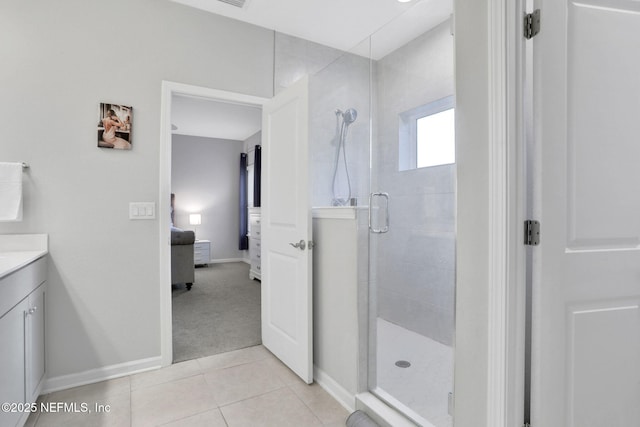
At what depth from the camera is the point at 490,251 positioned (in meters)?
1.23

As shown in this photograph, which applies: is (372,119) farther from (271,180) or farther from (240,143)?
(240,143)

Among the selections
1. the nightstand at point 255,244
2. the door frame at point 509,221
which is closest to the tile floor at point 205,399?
the door frame at point 509,221

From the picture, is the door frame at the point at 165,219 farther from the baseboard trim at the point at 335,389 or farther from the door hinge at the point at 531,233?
the door hinge at the point at 531,233

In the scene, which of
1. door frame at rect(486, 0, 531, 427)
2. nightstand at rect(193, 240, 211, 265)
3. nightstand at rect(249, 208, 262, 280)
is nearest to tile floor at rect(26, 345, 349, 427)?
door frame at rect(486, 0, 531, 427)

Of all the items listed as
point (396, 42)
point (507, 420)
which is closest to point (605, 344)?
point (507, 420)

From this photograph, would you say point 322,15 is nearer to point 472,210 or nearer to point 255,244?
point 472,210

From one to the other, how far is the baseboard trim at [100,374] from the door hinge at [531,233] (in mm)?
2515

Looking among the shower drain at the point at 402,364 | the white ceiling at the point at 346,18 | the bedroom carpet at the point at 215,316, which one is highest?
the white ceiling at the point at 346,18

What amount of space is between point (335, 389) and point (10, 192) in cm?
228

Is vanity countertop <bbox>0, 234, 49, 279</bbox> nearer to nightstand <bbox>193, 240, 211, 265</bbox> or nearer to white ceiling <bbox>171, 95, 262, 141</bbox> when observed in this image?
white ceiling <bbox>171, 95, 262, 141</bbox>

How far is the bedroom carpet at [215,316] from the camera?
289 cm

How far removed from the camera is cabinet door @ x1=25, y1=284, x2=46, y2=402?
1.78m

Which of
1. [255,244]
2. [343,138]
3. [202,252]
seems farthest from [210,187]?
[343,138]

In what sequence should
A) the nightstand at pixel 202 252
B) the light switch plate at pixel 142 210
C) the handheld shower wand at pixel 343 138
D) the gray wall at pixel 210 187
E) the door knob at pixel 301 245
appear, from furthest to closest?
the gray wall at pixel 210 187, the nightstand at pixel 202 252, the handheld shower wand at pixel 343 138, the light switch plate at pixel 142 210, the door knob at pixel 301 245
